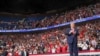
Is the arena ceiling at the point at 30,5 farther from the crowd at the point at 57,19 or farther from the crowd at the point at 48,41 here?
the crowd at the point at 48,41

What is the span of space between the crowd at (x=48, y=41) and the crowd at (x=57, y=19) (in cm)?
87

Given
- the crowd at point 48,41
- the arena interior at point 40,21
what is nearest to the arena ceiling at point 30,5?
the arena interior at point 40,21

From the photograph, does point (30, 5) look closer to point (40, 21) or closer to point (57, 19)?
point (40, 21)

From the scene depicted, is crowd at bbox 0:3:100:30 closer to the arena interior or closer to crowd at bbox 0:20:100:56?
the arena interior

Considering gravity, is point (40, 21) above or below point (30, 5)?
below

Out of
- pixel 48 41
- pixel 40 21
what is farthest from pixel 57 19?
pixel 48 41

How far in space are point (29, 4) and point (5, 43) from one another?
22.4ft

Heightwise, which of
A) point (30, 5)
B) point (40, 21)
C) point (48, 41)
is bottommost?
point (48, 41)

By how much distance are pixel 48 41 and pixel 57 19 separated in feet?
13.5

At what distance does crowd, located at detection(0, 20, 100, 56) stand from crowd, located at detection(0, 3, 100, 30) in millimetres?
870

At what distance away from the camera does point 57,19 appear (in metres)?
28.4

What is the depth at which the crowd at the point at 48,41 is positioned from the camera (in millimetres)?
17584

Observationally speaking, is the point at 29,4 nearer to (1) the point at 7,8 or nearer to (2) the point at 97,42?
(1) the point at 7,8

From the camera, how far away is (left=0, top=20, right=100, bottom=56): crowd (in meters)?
17.6
